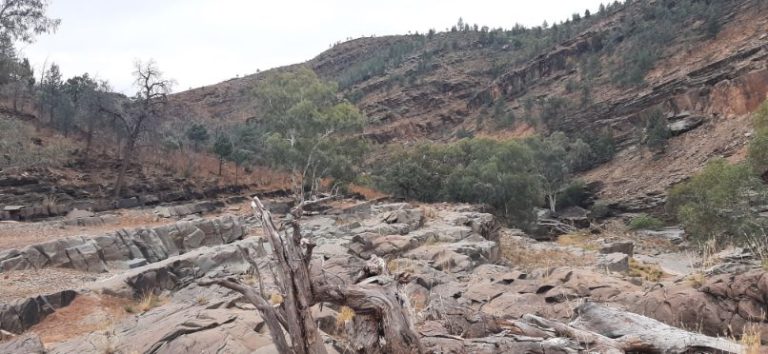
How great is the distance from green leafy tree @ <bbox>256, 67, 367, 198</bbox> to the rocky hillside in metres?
25.8

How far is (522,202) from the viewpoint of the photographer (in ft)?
98.9

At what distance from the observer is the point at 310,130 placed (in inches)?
1083

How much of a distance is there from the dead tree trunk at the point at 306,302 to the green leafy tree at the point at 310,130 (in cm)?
2116

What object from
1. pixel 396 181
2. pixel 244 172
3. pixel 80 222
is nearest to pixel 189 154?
pixel 244 172

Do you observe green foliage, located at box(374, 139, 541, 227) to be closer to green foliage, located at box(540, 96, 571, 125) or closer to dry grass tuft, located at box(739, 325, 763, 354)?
dry grass tuft, located at box(739, 325, 763, 354)

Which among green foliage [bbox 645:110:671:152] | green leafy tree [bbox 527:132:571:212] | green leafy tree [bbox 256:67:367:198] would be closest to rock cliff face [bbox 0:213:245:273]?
green leafy tree [bbox 256:67:367:198]

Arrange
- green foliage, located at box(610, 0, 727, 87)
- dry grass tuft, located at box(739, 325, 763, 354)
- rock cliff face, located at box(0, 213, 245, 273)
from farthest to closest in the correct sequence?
green foliage, located at box(610, 0, 727, 87)
rock cliff face, located at box(0, 213, 245, 273)
dry grass tuft, located at box(739, 325, 763, 354)

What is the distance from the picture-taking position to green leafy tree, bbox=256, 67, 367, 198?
87.0 feet

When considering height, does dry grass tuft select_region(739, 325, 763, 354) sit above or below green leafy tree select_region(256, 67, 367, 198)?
below

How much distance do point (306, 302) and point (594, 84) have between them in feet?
222

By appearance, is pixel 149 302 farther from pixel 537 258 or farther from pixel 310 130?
pixel 310 130

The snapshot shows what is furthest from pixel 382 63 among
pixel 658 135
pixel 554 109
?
pixel 658 135

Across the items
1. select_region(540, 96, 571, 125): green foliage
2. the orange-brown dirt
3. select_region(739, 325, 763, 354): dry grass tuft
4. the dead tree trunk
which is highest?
select_region(540, 96, 571, 125): green foliage

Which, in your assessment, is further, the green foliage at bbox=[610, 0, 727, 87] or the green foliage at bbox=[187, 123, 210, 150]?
the green foliage at bbox=[610, 0, 727, 87]
